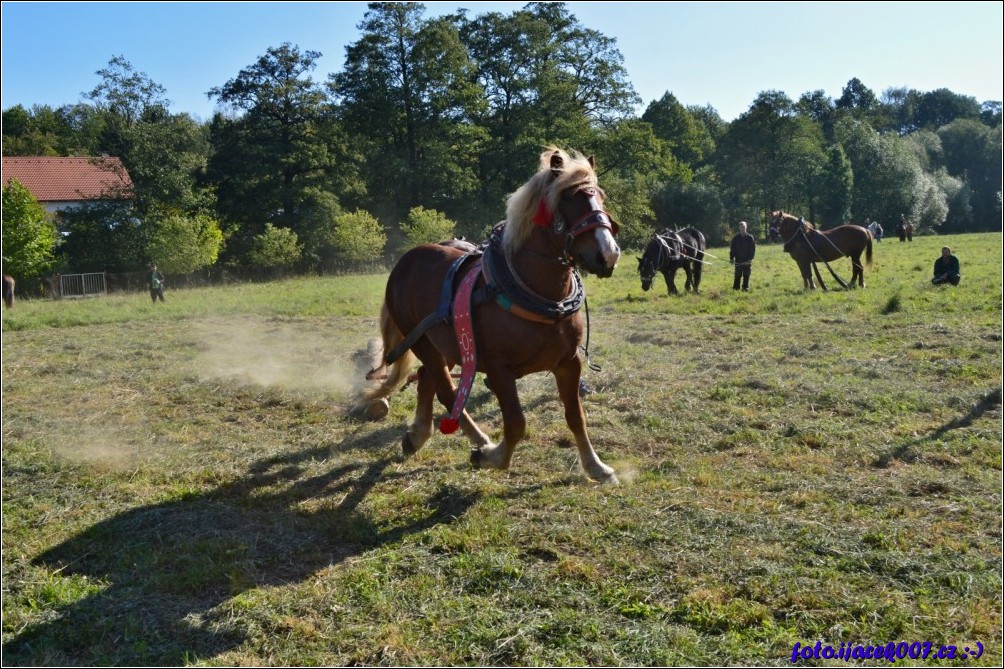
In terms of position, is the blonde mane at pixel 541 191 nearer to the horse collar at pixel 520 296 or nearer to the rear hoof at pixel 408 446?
the horse collar at pixel 520 296

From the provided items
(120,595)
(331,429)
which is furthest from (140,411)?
(120,595)

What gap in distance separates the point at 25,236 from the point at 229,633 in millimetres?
36703

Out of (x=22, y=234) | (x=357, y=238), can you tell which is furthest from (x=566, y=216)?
(x=22, y=234)

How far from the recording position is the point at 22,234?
111 ft

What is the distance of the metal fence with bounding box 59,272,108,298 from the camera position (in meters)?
35.7

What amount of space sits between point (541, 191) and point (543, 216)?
0.57ft

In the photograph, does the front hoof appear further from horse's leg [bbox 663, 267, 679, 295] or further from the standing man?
the standing man

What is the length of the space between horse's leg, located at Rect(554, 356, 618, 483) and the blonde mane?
987 millimetres

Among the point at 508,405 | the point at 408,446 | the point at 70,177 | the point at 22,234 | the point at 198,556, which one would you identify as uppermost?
the point at 70,177

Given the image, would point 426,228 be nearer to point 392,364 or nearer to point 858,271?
point 858,271

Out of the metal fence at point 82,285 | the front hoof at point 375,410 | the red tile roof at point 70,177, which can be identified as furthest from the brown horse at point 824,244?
the red tile roof at point 70,177

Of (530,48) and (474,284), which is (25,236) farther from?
(474,284)

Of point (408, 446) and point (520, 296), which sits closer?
point (520, 296)

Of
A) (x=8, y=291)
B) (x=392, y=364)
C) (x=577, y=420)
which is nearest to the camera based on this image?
(x=577, y=420)
